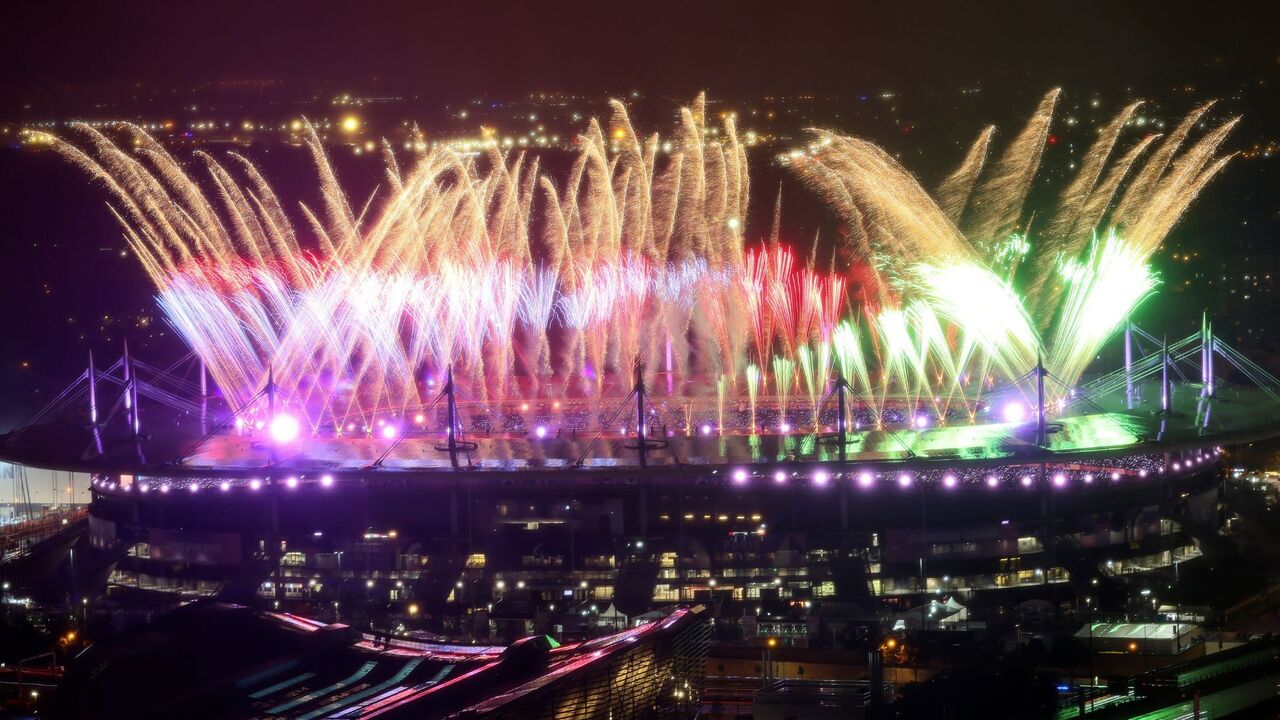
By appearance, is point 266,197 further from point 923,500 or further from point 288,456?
point 923,500

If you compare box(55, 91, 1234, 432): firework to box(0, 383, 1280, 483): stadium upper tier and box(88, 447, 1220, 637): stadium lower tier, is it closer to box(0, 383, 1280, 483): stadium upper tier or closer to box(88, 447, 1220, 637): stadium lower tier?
box(0, 383, 1280, 483): stadium upper tier

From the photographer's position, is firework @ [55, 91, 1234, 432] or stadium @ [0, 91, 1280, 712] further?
firework @ [55, 91, 1234, 432]

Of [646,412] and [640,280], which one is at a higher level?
[640,280]

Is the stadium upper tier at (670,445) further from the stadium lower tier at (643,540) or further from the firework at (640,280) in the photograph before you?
the firework at (640,280)

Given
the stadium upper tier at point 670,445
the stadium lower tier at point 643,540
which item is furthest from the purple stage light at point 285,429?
the stadium lower tier at point 643,540

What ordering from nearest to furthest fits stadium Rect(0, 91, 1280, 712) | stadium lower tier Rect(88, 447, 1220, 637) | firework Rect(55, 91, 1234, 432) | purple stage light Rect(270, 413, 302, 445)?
1. stadium lower tier Rect(88, 447, 1220, 637)
2. stadium Rect(0, 91, 1280, 712)
3. purple stage light Rect(270, 413, 302, 445)
4. firework Rect(55, 91, 1234, 432)

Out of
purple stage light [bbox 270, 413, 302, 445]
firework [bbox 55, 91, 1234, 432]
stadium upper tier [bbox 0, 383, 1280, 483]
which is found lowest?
stadium upper tier [bbox 0, 383, 1280, 483]

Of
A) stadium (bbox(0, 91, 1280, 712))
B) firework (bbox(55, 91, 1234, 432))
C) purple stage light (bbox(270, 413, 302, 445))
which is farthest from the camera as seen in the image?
firework (bbox(55, 91, 1234, 432))

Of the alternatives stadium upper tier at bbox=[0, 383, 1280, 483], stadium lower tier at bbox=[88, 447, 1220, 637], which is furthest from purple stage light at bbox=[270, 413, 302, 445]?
stadium lower tier at bbox=[88, 447, 1220, 637]

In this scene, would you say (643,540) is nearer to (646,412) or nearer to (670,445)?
(670,445)

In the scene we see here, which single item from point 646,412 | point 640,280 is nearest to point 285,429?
point 646,412
